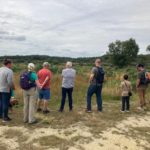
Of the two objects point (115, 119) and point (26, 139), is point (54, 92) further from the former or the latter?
point (26, 139)

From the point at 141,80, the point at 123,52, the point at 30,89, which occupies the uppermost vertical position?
the point at 123,52

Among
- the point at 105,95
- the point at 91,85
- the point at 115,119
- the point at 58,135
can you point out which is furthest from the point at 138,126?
the point at 105,95

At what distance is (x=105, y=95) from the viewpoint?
17891 mm

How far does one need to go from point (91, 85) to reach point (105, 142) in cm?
326

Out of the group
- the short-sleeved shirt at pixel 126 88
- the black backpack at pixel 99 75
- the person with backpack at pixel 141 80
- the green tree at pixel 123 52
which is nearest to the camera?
the black backpack at pixel 99 75

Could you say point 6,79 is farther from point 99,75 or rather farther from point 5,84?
point 99,75

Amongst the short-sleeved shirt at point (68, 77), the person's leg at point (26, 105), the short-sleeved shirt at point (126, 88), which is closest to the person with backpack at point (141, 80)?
the short-sleeved shirt at point (126, 88)

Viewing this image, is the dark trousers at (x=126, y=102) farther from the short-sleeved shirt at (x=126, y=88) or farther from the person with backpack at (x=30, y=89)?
the person with backpack at (x=30, y=89)

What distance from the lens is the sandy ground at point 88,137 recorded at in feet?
29.9

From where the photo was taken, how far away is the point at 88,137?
965cm

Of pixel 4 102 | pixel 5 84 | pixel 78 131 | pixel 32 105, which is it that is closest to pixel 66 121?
pixel 78 131

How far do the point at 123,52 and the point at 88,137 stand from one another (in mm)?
69289

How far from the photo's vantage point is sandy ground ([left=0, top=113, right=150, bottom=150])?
29.9ft

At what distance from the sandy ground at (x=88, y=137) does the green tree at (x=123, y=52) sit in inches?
2618
